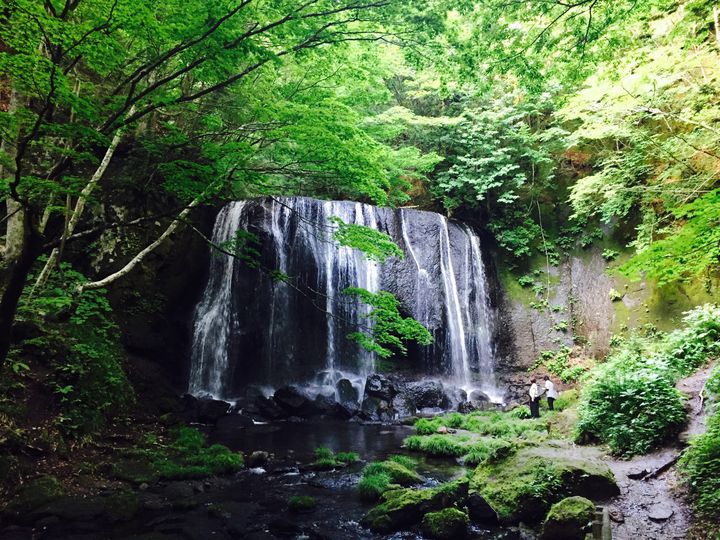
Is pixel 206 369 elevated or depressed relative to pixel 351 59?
depressed

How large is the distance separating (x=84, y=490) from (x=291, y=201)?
460 inches

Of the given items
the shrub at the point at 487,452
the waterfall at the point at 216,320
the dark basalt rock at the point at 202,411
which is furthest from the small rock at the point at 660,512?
the waterfall at the point at 216,320

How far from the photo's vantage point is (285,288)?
16266 millimetres

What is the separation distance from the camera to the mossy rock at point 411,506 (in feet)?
18.4

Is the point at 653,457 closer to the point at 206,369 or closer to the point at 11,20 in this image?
the point at 11,20

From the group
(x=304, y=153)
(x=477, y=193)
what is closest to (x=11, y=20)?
(x=304, y=153)

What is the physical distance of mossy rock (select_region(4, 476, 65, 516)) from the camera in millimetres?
5356

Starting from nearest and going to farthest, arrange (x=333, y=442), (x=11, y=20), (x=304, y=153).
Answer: (x=11, y=20)
(x=304, y=153)
(x=333, y=442)

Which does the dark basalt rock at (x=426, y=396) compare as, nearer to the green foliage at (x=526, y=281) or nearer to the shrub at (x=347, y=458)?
the shrub at (x=347, y=458)

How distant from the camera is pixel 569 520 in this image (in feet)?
16.3

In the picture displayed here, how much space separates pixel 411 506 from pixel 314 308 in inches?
447

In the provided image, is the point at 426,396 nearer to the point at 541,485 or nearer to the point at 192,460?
the point at 192,460

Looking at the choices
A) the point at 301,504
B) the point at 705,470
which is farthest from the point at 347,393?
the point at 705,470

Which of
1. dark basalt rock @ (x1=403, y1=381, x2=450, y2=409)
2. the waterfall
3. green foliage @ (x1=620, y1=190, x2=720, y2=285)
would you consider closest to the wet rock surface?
green foliage @ (x1=620, y1=190, x2=720, y2=285)
